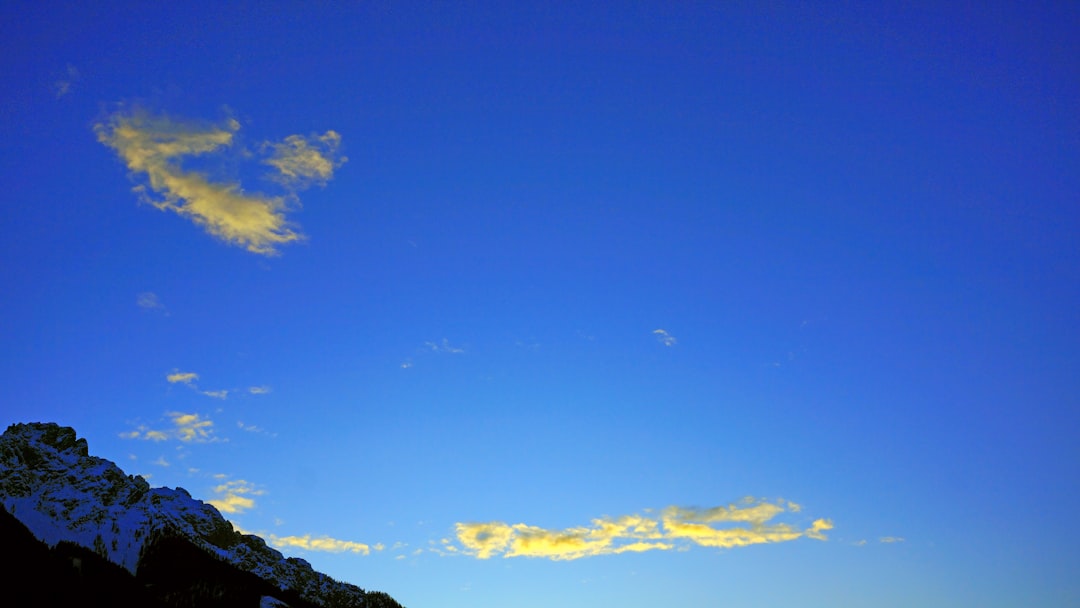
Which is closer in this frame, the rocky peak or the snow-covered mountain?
the snow-covered mountain

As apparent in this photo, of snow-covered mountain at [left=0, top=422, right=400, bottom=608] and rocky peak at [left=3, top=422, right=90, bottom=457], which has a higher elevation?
rocky peak at [left=3, top=422, right=90, bottom=457]

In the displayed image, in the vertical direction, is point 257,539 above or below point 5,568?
above

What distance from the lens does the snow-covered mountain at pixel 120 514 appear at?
66500mm

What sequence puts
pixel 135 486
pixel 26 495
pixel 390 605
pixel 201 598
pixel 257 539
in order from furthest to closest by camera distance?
pixel 257 539 < pixel 390 605 < pixel 135 486 < pixel 26 495 < pixel 201 598

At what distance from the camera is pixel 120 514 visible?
7856cm

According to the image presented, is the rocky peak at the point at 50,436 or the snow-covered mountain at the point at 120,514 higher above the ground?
the rocky peak at the point at 50,436

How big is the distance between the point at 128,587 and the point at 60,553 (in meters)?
4.56

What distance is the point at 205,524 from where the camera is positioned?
10662 cm

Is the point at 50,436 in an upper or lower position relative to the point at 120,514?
upper

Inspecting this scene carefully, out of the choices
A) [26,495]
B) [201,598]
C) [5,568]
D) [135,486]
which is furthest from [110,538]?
[135,486]

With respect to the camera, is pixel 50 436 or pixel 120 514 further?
pixel 50 436

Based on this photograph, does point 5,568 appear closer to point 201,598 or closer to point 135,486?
point 201,598

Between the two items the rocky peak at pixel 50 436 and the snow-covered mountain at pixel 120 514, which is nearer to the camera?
the snow-covered mountain at pixel 120 514

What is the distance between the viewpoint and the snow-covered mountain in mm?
66500
